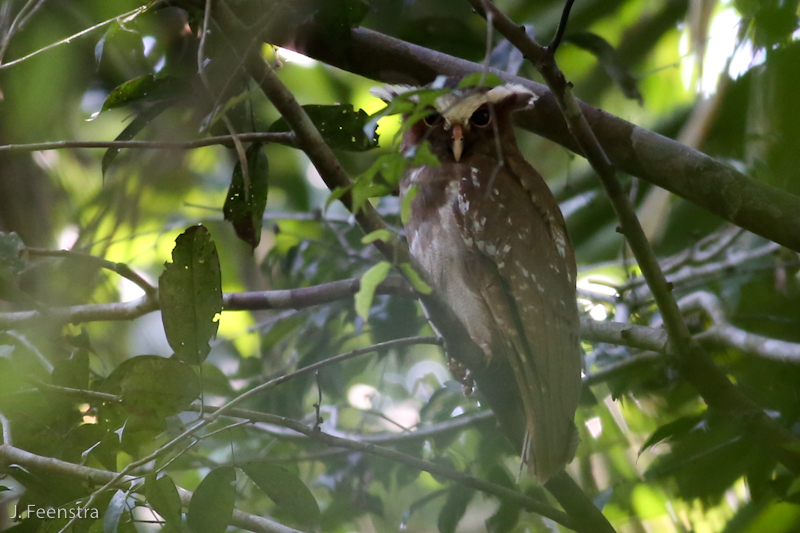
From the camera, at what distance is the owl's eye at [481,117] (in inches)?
85.8

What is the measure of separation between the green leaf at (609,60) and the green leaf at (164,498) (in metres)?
1.78

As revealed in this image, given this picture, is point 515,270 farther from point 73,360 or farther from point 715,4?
point 715,4

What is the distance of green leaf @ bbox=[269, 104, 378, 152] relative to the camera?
5.33 ft

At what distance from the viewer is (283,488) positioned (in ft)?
4.45

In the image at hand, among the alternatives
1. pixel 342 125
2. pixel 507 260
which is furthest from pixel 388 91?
pixel 507 260

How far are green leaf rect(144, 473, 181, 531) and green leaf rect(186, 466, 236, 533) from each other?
0.04 m

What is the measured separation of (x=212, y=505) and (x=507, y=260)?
3.39ft

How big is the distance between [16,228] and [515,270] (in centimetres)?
181

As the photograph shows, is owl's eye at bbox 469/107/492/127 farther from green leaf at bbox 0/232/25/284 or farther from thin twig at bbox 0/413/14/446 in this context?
thin twig at bbox 0/413/14/446

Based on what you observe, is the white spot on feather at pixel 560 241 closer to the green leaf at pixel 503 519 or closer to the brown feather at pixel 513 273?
the brown feather at pixel 513 273

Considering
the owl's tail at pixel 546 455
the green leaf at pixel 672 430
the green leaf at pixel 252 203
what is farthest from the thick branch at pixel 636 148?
the owl's tail at pixel 546 455

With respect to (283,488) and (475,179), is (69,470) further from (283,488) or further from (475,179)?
(475,179)

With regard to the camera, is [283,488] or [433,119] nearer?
[283,488]

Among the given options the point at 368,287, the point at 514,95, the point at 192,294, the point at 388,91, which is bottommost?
the point at 368,287
